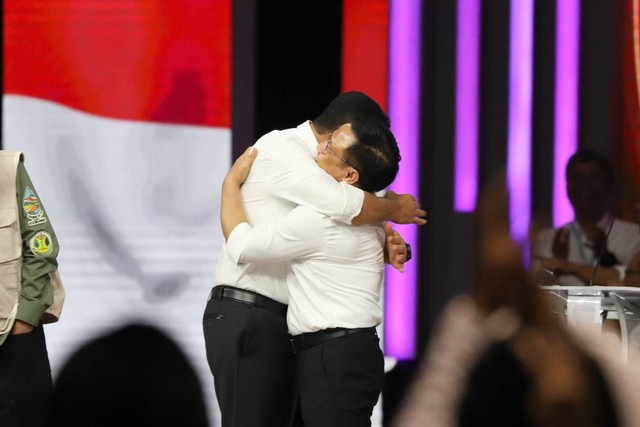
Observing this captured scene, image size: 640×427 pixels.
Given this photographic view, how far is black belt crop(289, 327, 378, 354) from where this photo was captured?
2217 millimetres

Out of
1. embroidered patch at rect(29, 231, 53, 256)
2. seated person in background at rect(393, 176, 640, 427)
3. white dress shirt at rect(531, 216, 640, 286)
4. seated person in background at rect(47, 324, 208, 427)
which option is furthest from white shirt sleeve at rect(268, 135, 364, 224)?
seated person in background at rect(47, 324, 208, 427)

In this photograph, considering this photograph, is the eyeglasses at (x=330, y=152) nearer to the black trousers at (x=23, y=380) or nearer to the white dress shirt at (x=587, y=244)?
the white dress shirt at (x=587, y=244)

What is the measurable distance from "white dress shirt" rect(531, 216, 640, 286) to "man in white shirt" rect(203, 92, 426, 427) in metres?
0.46

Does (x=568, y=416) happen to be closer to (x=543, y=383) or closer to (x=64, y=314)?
(x=543, y=383)

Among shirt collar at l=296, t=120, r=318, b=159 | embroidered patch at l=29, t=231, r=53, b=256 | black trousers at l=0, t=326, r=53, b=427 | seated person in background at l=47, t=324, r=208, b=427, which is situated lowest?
seated person in background at l=47, t=324, r=208, b=427

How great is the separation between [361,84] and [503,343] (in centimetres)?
252

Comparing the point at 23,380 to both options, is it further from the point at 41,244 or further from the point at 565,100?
the point at 565,100

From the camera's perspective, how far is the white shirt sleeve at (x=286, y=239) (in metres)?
2.18

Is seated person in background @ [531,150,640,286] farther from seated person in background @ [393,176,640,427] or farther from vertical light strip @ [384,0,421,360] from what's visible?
seated person in background @ [393,176,640,427]

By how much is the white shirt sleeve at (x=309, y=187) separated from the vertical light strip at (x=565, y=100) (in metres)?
1.46

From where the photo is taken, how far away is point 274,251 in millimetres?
2193

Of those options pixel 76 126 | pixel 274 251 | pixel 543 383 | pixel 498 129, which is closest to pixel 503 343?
pixel 543 383

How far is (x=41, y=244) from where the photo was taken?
2.46 metres

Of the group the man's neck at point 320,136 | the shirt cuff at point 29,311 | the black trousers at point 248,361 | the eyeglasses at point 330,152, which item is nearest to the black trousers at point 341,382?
the black trousers at point 248,361
